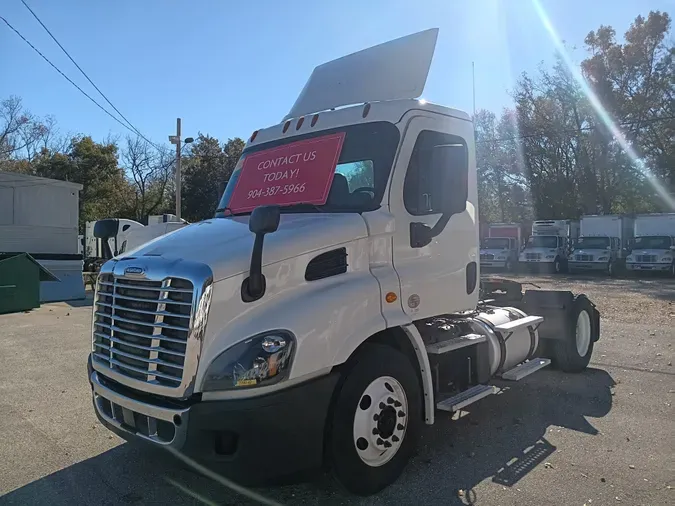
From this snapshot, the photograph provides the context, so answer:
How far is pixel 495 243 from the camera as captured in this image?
33.0 m

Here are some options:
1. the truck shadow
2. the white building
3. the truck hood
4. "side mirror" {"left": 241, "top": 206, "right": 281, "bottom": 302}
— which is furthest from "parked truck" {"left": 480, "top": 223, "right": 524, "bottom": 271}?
"side mirror" {"left": 241, "top": 206, "right": 281, "bottom": 302}

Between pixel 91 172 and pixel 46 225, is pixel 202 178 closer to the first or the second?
pixel 91 172

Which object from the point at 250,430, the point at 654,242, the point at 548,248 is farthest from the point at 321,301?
the point at 654,242

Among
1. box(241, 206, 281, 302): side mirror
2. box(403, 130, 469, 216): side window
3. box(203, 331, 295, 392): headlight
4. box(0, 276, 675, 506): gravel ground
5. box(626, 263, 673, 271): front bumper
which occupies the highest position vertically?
box(403, 130, 469, 216): side window

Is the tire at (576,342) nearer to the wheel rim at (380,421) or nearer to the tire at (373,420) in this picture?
the tire at (373,420)

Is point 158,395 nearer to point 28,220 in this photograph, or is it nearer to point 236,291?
point 236,291

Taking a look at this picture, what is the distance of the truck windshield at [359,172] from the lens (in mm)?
4281

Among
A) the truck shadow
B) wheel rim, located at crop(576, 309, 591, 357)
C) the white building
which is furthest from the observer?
the white building

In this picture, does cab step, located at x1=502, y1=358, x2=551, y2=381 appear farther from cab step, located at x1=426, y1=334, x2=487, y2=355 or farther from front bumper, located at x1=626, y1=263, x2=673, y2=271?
front bumper, located at x1=626, y1=263, x2=673, y2=271

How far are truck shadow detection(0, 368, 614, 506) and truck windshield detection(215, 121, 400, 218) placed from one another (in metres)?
1.89

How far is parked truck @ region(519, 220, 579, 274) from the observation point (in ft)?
98.9

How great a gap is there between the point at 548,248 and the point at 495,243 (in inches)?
128

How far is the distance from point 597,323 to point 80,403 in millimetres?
6805

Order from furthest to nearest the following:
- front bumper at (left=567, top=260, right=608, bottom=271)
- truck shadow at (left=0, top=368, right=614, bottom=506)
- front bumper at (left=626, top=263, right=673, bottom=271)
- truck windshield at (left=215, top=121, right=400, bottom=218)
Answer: front bumper at (left=567, top=260, right=608, bottom=271) → front bumper at (left=626, top=263, right=673, bottom=271) → truck windshield at (left=215, top=121, right=400, bottom=218) → truck shadow at (left=0, top=368, right=614, bottom=506)
